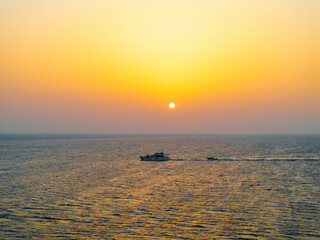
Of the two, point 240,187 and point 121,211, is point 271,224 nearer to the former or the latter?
point 121,211

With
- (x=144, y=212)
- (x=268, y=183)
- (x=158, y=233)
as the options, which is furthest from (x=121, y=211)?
(x=268, y=183)

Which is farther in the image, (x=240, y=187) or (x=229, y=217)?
(x=240, y=187)

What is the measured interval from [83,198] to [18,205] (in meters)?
7.53

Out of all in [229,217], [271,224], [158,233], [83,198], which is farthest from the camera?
[83,198]

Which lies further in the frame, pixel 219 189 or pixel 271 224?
pixel 219 189

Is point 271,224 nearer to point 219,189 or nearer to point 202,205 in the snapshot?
point 202,205

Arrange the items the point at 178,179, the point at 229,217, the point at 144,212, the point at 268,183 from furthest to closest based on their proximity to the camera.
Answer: the point at 178,179
the point at 268,183
the point at 144,212
the point at 229,217

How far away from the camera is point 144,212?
3000 cm

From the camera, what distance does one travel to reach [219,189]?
4216cm

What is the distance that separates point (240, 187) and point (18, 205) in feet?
101

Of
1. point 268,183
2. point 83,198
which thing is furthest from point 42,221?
point 268,183

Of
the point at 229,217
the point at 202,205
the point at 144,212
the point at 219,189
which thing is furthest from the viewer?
the point at 219,189

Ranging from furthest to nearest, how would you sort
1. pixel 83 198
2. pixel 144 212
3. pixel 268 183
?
pixel 268 183 < pixel 83 198 < pixel 144 212

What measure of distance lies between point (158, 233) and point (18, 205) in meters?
18.6
